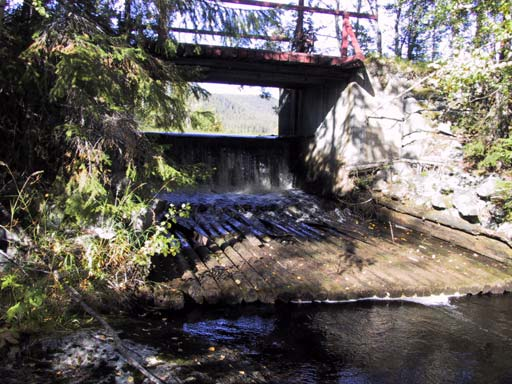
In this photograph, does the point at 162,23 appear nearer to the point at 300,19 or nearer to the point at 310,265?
the point at 310,265

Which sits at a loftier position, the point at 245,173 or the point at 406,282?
the point at 245,173

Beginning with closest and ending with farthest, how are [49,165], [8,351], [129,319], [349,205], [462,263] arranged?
[8,351]
[129,319]
[49,165]
[462,263]
[349,205]

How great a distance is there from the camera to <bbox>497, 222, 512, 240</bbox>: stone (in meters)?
7.85

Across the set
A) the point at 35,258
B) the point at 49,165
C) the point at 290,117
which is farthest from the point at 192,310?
the point at 290,117

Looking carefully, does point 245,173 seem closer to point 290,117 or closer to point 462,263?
point 290,117

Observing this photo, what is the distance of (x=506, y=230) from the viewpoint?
26.1 ft

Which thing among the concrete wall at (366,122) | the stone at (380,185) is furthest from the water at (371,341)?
the concrete wall at (366,122)

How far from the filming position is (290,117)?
1638 cm

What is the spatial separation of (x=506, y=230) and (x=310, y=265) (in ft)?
13.3

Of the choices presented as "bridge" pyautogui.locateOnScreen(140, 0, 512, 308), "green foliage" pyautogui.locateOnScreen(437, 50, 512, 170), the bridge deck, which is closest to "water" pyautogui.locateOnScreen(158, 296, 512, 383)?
the bridge deck

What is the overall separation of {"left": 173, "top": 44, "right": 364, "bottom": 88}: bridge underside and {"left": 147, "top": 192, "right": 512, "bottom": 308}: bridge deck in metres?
3.68

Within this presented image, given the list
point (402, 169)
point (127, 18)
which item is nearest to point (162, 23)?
point (127, 18)

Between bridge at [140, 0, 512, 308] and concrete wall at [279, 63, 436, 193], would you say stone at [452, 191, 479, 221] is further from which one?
concrete wall at [279, 63, 436, 193]

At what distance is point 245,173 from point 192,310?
361 inches
